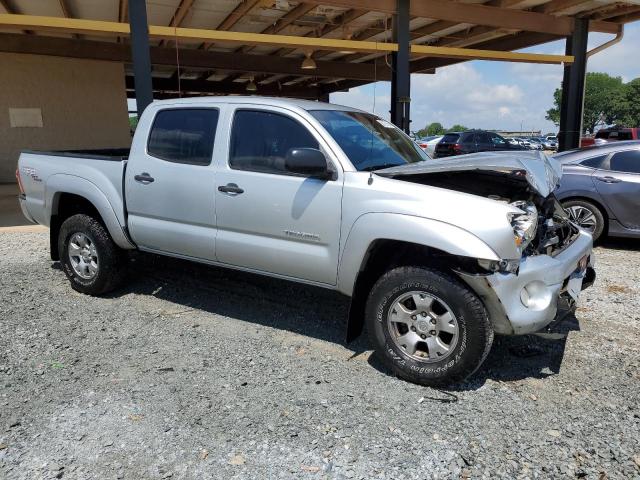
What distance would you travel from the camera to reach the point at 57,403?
314 cm

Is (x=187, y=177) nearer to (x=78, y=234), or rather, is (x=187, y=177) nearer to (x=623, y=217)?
(x=78, y=234)

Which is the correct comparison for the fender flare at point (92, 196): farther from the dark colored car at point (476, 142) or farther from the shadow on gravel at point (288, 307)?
the dark colored car at point (476, 142)

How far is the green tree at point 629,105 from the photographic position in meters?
98.4

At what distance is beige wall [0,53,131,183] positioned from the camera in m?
12.8

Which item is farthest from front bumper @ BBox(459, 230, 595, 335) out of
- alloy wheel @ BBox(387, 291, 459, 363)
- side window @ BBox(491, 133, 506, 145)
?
side window @ BBox(491, 133, 506, 145)

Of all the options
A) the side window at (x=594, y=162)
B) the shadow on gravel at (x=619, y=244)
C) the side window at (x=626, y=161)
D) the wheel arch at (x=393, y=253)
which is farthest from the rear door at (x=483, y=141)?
the wheel arch at (x=393, y=253)

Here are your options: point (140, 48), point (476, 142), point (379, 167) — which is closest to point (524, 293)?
point (379, 167)

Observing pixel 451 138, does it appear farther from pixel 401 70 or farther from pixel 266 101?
pixel 266 101

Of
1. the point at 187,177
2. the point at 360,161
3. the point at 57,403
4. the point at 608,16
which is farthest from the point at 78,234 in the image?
the point at 608,16

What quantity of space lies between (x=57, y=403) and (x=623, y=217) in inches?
265

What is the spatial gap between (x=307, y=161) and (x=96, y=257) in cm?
268

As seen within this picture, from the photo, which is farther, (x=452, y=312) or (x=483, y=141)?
(x=483, y=141)

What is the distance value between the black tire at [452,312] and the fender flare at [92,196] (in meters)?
2.57

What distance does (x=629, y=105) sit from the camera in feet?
327
